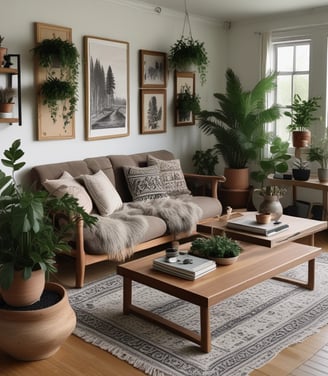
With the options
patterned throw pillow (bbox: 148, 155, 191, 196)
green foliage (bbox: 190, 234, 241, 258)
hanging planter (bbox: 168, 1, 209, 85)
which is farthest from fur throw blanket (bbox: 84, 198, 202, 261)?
hanging planter (bbox: 168, 1, 209, 85)

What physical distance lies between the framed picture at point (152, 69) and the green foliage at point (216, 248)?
97.9 inches

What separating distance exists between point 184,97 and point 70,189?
219cm

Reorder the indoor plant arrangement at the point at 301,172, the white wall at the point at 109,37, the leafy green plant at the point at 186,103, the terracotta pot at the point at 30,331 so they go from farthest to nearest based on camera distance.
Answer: the leafy green plant at the point at 186,103, the indoor plant arrangement at the point at 301,172, the white wall at the point at 109,37, the terracotta pot at the point at 30,331

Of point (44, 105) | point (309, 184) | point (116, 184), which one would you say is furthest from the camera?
point (309, 184)

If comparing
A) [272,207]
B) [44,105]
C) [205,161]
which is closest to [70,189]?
[44,105]

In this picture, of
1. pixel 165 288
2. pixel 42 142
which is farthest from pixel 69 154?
pixel 165 288

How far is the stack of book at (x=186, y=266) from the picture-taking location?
2.95m

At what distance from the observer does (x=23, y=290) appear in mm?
2678

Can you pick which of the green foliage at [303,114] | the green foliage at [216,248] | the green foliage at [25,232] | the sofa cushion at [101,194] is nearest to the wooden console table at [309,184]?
the green foliage at [303,114]

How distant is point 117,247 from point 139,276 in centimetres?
79

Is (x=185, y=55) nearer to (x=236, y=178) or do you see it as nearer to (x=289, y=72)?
(x=289, y=72)

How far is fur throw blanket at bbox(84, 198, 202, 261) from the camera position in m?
3.76

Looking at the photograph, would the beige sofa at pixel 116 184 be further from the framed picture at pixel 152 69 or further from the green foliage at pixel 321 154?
the green foliage at pixel 321 154

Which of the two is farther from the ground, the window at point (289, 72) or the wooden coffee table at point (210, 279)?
the window at point (289, 72)
